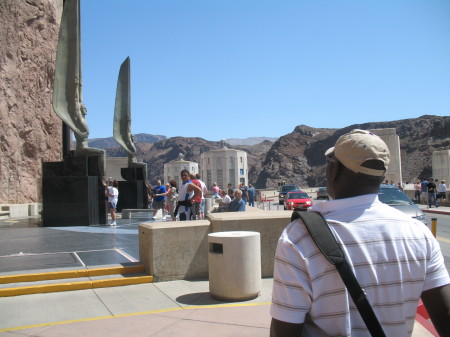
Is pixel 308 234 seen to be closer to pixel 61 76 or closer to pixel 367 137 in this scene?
pixel 367 137

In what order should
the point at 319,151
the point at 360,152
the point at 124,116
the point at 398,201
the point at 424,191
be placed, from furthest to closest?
the point at 319,151 < the point at 424,191 < the point at 124,116 < the point at 398,201 < the point at 360,152

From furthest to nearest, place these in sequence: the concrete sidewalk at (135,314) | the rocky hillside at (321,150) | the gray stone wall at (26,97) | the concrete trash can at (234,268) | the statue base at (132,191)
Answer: the rocky hillside at (321,150)
the gray stone wall at (26,97)
the statue base at (132,191)
the concrete trash can at (234,268)
the concrete sidewalk at (135,314)

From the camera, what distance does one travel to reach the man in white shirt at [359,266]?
1.78 metres

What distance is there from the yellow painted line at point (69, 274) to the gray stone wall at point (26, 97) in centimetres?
1716

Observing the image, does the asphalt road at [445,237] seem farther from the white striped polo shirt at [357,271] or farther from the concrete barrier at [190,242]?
the white striped polo shirt at [357,271]

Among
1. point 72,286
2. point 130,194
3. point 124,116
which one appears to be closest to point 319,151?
point 124,116

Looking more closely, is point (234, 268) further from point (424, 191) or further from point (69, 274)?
point (424, 191)

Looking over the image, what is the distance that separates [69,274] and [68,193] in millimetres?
7450

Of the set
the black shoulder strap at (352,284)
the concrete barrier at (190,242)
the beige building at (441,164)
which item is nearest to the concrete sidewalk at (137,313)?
the concrete barrier at (190,242)

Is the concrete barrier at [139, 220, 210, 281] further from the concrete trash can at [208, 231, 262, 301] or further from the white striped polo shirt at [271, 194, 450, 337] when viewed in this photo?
the white striped polo shirt at [271, 194, 450, 337]

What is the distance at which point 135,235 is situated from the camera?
40.0 feet

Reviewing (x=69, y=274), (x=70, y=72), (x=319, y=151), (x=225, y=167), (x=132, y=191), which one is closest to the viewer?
(x=69, y=274)

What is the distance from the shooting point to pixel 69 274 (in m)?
7.33

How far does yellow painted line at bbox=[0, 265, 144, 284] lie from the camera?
704 cm
